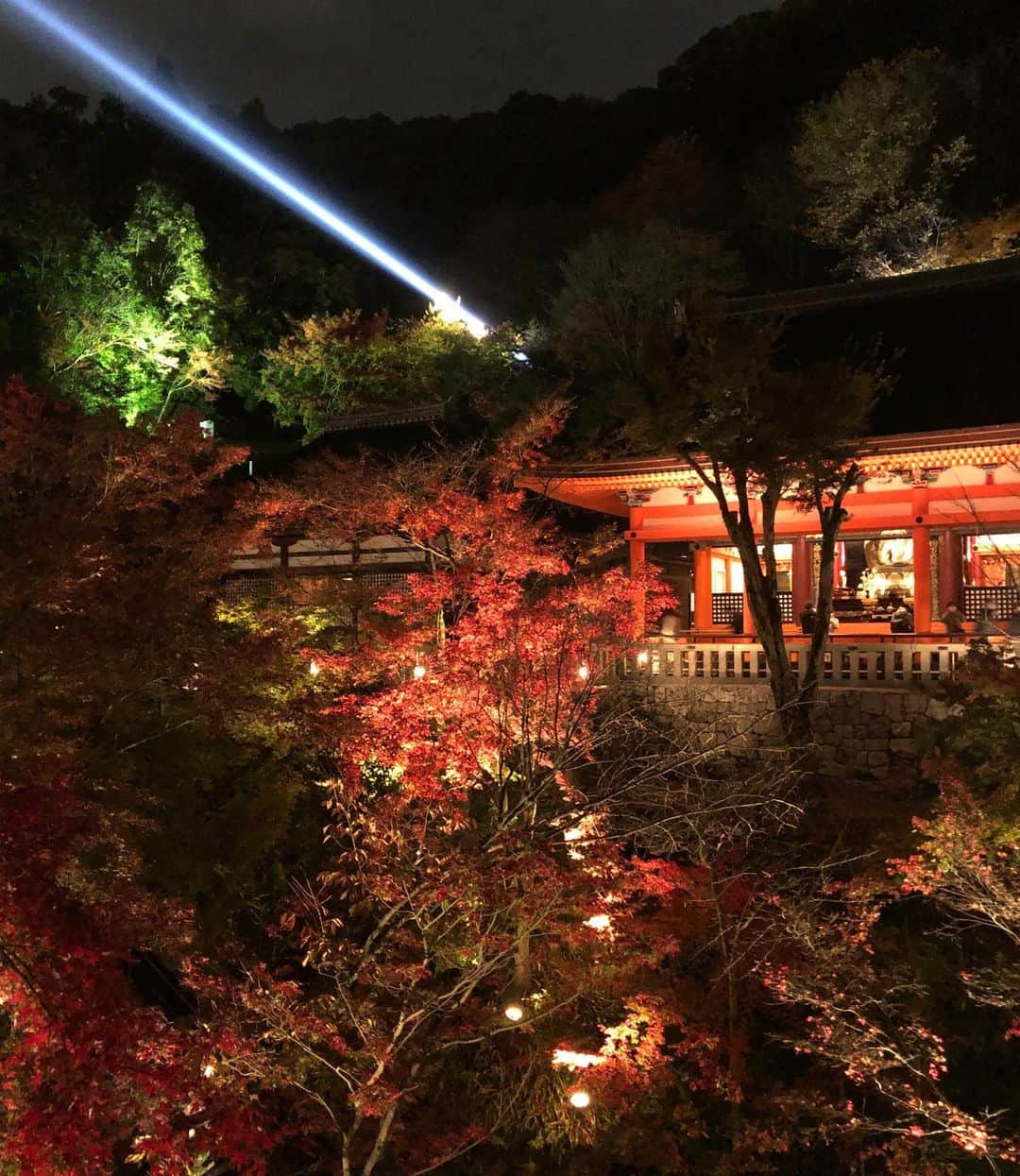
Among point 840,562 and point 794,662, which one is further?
point 840,562

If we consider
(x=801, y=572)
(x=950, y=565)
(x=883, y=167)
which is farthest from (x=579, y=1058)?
(x=883, y=167)

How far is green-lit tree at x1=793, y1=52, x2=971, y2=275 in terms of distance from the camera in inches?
910

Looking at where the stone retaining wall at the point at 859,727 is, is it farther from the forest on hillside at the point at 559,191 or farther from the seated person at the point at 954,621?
the forest on hillside at the point at 559,191

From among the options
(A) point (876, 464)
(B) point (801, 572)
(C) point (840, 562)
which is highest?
(A) point (876, 464)

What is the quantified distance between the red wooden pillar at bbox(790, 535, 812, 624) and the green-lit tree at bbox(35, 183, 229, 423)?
1394 centimetres

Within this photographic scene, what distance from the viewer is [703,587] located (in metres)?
15.6

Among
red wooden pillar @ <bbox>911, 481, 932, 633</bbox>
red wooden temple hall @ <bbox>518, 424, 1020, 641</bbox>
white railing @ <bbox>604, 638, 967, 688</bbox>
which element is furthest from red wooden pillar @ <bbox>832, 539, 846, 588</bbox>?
white railing @ <bbox>604, 638, 967, 688</bbox>

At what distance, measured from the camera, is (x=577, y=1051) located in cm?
796

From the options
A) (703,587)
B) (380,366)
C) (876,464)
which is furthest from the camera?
(380,366)

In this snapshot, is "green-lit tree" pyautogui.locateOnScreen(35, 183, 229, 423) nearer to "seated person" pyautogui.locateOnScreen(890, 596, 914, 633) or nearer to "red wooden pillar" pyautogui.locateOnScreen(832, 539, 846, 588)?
"red wooden pillar" pyautogui.locateOnScreen(832, 539, 846, 588)

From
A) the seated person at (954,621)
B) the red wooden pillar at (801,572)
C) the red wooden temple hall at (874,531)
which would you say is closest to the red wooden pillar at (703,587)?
the red wooden temple hall at (874,531)

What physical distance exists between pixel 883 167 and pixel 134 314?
1854cm

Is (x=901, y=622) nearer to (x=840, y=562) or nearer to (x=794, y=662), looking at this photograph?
(x=840, y=562)

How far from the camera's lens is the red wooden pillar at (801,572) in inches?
597
